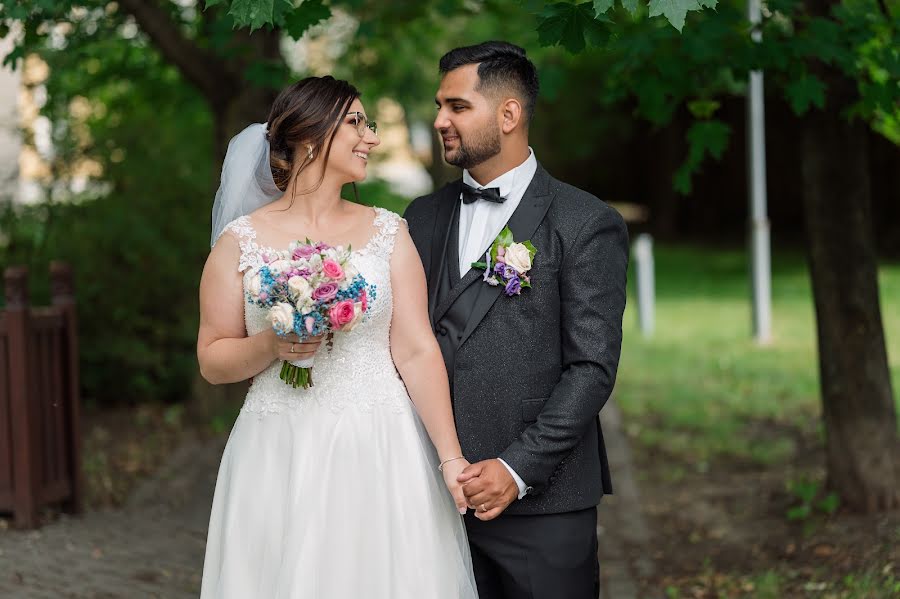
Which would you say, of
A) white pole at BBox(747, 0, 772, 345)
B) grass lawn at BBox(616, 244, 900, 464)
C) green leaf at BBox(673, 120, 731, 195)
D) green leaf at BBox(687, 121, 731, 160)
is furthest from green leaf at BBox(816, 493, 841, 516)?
white pole at BBox(747, 0, 772, 345)

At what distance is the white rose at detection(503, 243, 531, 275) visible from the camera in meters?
3.62

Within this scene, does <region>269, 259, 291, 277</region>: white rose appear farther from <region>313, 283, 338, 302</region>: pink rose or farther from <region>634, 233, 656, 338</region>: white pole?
<region>634, 233, 656, 338</region>: white pole

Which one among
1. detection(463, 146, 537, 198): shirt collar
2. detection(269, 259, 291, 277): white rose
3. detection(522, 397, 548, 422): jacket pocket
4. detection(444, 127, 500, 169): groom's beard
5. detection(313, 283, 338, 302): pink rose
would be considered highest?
detection(444, 127, 500, 169): groom's beard

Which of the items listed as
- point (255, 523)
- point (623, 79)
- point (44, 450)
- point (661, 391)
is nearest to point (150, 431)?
point (44, 450)

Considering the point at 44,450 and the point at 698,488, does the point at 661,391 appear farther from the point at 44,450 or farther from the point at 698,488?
the point at 44,450

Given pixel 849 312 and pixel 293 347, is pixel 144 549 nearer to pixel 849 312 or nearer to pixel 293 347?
pixel 293 347

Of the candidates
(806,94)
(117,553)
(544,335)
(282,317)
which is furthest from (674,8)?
(117,553)

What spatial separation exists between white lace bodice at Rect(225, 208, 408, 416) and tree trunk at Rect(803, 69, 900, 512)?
12.1ft

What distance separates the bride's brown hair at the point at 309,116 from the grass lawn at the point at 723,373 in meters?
5.76

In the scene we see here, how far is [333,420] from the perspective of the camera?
143 inches

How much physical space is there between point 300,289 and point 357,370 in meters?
0.53

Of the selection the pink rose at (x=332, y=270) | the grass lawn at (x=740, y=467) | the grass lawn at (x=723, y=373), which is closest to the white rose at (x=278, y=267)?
the pink rose at (x=332, y=270)

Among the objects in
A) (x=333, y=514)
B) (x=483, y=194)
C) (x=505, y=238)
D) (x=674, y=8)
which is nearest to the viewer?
(x=674, y=8)

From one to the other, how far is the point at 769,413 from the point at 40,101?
7670 millimetres
